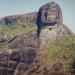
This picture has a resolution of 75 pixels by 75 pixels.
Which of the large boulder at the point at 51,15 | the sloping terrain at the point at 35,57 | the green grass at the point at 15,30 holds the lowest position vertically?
the sloping terrain at the point at 35,57

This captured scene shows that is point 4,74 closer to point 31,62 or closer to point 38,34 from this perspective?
point 31,62

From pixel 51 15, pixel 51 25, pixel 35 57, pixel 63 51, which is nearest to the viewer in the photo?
pixel 63 51

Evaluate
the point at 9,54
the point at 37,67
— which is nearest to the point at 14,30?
the point at 9,54

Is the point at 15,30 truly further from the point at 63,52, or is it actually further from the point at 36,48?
the point at 63,52

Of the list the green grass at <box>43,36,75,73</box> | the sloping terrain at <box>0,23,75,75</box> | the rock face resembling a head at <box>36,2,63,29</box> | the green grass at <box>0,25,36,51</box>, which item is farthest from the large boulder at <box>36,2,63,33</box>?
the green grass at <box>0,25,36,51</box>

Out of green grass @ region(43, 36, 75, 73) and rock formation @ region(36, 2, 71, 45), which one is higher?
rock formation @ region(36, 2, 71, 45)

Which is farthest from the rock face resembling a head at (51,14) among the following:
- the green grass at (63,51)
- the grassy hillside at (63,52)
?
the grassy hillside at (63,52)

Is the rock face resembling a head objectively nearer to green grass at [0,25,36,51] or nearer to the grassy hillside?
the grassy hillside

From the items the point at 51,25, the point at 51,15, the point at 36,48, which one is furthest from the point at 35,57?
the point at 51,15

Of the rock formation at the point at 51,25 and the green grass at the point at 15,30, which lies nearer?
the rock formation at the point at 51,25

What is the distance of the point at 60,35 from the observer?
159 m

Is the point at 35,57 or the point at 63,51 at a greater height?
the point at 63,51

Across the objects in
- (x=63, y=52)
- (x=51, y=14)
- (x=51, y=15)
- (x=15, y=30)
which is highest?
(x=51, y=14)

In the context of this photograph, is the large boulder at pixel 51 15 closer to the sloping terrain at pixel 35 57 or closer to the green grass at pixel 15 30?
the sloping terrain at pixel 35 57
